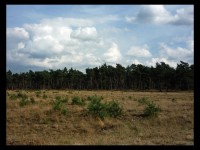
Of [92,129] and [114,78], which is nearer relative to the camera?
[92,129]

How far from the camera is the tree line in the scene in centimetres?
9262

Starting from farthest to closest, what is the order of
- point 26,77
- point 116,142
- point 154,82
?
point 26,77, point 154,82, point 116,142

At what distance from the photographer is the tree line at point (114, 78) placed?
92.6 m

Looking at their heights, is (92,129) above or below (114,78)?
below

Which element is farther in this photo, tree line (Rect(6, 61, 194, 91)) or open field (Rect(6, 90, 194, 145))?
tree line (Rect(6, 61, 194, 91))

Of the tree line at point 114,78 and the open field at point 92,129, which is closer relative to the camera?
the open field at point 92,129

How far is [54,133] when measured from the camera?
12.0m

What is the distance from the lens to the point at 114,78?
334 ft

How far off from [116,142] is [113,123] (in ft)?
13.9
